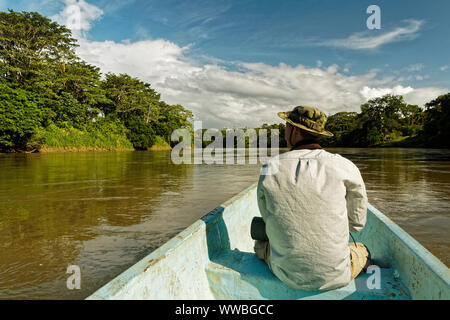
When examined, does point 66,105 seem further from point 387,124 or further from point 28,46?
point 387,124

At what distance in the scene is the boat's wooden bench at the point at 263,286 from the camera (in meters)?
1.76

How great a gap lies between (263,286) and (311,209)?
0.73 metres

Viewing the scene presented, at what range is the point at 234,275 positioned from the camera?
1971 millimetres

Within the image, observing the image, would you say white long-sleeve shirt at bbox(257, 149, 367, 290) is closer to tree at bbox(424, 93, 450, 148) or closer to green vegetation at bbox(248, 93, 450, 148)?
tree at bbox(424, 93, 450, 148)

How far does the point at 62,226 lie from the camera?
424 cm

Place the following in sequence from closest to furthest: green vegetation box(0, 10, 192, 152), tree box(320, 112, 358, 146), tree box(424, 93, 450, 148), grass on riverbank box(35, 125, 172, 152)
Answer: green vegetation box(0, 10, 192, 152) → grass on riverbank box(35, 125, 172, 152) → tree box(424, 93, 450, 148) → tree box(320, 112, 358, 146)

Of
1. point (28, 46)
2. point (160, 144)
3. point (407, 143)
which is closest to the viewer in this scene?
point (28, 46)

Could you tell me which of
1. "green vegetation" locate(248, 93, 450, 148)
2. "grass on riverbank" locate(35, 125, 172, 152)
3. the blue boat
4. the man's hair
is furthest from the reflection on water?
"green vegetation" locate(248, 93, 450, 148)

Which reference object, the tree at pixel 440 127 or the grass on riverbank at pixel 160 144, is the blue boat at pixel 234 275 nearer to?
the grass on riverbank at pixel 160 144

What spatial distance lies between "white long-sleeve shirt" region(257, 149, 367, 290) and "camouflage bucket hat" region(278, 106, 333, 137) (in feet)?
0.56

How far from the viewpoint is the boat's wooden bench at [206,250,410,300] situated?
5.79 ft

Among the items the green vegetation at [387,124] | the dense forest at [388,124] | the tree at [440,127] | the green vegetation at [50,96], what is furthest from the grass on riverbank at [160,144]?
the tree at [440,127]

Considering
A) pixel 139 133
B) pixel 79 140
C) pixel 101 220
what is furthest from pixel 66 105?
pixel 101 220

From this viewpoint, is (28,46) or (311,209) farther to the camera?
(28,46)
